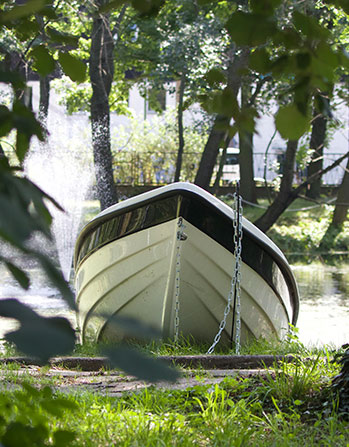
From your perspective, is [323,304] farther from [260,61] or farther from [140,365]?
[140,365]

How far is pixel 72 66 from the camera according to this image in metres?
1.76

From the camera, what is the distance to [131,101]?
120 ft

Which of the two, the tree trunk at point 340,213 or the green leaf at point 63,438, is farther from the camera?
the tree trunk at point 340,213

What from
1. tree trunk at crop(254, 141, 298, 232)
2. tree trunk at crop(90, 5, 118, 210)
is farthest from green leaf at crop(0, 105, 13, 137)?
tree trunk at crop(90, 5, 118, 210)

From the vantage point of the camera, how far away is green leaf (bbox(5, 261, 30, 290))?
1.16 metres

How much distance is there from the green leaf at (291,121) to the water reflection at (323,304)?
16.8 ft

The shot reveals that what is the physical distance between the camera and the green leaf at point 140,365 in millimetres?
925

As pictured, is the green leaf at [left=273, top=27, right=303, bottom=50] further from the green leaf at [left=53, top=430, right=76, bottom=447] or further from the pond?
the pond

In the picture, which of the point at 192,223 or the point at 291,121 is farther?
the point at 192,223

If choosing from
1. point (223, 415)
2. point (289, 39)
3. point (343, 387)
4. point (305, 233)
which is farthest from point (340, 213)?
point (289, 39)

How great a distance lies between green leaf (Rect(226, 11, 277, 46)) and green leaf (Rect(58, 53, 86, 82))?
1.80 ft

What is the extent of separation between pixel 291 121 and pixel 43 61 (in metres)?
0.66

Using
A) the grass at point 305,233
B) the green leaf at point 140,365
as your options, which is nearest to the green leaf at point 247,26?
the green leaf at point 140,365

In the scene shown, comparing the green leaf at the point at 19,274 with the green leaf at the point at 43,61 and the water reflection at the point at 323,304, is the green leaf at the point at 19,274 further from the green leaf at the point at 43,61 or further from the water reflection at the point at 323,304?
the water reflection at the point at 323,304
